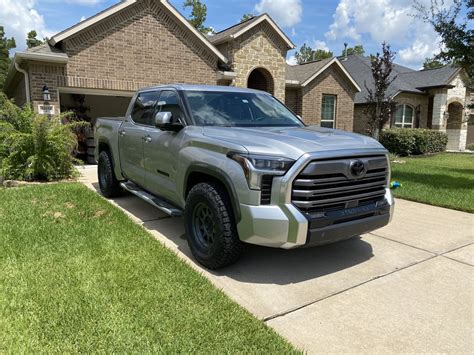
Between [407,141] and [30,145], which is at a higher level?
[30,145]

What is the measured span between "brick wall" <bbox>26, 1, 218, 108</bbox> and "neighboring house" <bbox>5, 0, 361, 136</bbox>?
0.09 feet

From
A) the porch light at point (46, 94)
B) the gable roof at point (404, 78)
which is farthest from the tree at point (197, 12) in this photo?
the porch light at point (46, 94)

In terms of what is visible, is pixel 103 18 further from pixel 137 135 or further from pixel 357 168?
pixel 357 168

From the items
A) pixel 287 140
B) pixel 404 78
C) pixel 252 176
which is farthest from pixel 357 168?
pixel 404 78

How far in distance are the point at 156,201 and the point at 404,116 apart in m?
22.5

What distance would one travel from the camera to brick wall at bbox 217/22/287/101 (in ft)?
51.9

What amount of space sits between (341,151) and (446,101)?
2430 centimetres

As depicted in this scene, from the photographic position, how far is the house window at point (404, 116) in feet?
77.4

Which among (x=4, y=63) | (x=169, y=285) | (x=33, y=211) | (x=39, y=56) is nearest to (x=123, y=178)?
(x=33, y=211)

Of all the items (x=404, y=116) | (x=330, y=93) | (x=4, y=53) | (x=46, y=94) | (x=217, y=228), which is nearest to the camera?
(x=217, y=228)

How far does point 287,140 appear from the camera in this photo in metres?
3.62

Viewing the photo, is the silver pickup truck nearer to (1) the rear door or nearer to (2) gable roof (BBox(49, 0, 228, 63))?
(1) the rear door

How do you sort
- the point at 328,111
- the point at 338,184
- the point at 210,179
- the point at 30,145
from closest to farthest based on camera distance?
the point at 338,184 < the point at 210,179 < the point at 30,145 < the point at 328,111

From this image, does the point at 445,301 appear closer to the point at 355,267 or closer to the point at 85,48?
the point at 355,267
